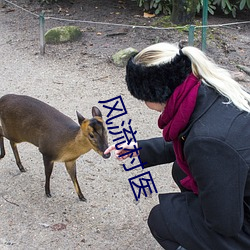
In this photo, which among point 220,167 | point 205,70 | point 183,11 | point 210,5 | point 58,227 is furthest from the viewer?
point 210,5

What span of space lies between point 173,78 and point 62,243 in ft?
4.84

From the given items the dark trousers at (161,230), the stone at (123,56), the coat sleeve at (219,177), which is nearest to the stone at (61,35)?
the stone at (123,56)

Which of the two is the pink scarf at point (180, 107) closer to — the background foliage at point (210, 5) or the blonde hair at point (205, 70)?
the blonde hair at point (205, 70)

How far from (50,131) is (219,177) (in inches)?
62.1

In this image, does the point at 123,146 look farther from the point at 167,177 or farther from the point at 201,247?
the point at 167,177

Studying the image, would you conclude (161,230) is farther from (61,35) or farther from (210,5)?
(210,5)

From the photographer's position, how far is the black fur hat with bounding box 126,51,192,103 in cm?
207

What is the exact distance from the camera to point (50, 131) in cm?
329

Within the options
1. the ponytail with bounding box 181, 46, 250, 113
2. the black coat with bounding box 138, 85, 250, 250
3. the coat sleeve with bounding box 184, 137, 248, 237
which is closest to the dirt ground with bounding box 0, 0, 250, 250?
the black coat with bounding box 138, 85, 250, 250

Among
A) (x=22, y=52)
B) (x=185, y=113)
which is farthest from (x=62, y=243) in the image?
(x=22, y=52)

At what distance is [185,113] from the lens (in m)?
2.04

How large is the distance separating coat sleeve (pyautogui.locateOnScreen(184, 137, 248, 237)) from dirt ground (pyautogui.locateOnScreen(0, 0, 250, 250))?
3.45 feet

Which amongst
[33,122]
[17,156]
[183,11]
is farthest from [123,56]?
[33,122]

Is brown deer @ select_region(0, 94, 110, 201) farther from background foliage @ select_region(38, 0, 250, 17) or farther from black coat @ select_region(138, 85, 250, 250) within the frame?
background foliage @ select_region(38, 0, 250, 17)
